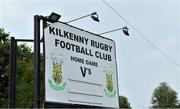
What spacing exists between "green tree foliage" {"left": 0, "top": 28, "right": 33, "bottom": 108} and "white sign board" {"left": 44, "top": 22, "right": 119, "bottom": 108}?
46.7 ft

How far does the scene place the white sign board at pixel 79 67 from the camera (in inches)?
462

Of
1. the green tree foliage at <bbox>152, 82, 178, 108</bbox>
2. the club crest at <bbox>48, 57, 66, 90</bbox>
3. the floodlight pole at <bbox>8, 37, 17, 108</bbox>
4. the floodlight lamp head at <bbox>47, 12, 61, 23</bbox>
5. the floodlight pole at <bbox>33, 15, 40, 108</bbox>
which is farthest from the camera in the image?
the green tree foliage at <bbox>152, 82, 178, 108</bbox>

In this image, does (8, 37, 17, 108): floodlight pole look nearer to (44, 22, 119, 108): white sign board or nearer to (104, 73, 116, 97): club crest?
(44, 22, 119, 108): white sign board

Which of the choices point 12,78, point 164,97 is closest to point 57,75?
point 12,78

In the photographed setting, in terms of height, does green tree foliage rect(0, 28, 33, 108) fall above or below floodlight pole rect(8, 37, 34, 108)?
above

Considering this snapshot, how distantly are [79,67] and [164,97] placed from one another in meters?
44.7

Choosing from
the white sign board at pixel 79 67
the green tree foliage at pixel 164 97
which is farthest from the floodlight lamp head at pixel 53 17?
the green tree foliage at pixel 164 97

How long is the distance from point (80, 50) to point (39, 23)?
1716 millimetres

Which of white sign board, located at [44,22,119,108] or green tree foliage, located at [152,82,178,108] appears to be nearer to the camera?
white sign board, located at [44,22,119,108]

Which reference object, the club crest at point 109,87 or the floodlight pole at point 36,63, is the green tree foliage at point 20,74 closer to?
the club crest at point 109,87

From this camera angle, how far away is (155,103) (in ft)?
187

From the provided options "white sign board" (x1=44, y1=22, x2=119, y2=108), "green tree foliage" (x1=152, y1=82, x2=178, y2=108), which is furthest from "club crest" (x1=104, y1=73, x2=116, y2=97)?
"green tree foliage" (x1=152, y1=82, x2=178, y2=108)

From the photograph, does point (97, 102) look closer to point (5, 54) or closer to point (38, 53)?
point (38, 53)

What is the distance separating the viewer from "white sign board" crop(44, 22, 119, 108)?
11734 mm
